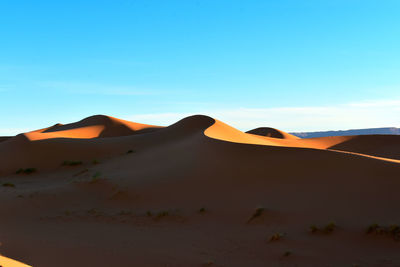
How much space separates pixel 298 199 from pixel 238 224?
209cm

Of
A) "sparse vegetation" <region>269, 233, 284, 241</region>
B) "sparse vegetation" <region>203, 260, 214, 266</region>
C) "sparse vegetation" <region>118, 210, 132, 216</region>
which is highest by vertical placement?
"sparse vegetation" <region>269, 233, 284, 241</region>

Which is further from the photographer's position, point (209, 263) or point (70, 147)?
point (70, 147)

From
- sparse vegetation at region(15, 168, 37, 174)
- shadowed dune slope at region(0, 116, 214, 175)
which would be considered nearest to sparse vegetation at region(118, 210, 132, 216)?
shadowed dune slope at region(0, 116, 214, 175)

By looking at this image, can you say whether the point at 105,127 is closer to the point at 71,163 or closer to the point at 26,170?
the point at 71,163

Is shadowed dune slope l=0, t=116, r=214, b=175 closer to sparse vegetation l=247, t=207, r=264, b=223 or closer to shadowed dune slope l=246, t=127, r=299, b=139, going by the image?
sparse vegetation l=247, t=207, r=264, b=223

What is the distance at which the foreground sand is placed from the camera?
7.12 m

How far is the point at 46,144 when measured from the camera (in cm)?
2511

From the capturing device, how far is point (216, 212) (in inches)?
391

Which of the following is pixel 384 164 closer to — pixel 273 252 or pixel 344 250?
pixel 344 250

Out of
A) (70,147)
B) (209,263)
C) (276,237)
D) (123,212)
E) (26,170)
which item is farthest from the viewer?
(70,147)

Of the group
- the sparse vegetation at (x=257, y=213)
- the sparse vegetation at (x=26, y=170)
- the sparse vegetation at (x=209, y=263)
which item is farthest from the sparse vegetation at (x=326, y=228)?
the sparse vegetation at (x=26, y=170)

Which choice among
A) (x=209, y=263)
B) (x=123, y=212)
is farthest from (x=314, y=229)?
(x=123, y=212)

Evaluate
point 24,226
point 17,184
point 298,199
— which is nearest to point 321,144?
point 298,199

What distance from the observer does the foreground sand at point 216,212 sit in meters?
7.12
